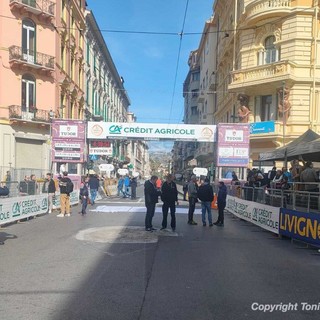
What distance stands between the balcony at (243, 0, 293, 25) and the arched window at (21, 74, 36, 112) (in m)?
16.2

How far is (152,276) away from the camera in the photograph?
639cm

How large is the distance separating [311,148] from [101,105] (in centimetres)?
4590

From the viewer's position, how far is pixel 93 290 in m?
5.58

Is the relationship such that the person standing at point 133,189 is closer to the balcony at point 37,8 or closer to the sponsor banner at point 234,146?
the sponsor banner at point 234,146

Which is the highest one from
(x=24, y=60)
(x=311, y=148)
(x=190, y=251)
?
(x=24, y=60)

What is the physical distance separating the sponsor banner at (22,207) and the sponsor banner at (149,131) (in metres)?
8.67

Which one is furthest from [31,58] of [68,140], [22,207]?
[22,207]

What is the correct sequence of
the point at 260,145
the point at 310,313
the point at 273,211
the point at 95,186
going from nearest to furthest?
1. the point at 310,313
2. the point at 273,211
3. the point at 95,186
4. the point at 260,145

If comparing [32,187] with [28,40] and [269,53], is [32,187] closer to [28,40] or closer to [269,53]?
[28,40]

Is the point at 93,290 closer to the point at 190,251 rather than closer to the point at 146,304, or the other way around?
the point at 146,304

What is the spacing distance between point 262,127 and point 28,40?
58.5 feet

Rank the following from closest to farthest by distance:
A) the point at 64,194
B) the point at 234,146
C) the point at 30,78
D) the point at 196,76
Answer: the point at 64,194 → the point at 234,146 → the point at 30,78 → the point at 196,76

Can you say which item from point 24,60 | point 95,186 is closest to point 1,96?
point 24,60

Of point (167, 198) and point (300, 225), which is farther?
point (167, 198)
